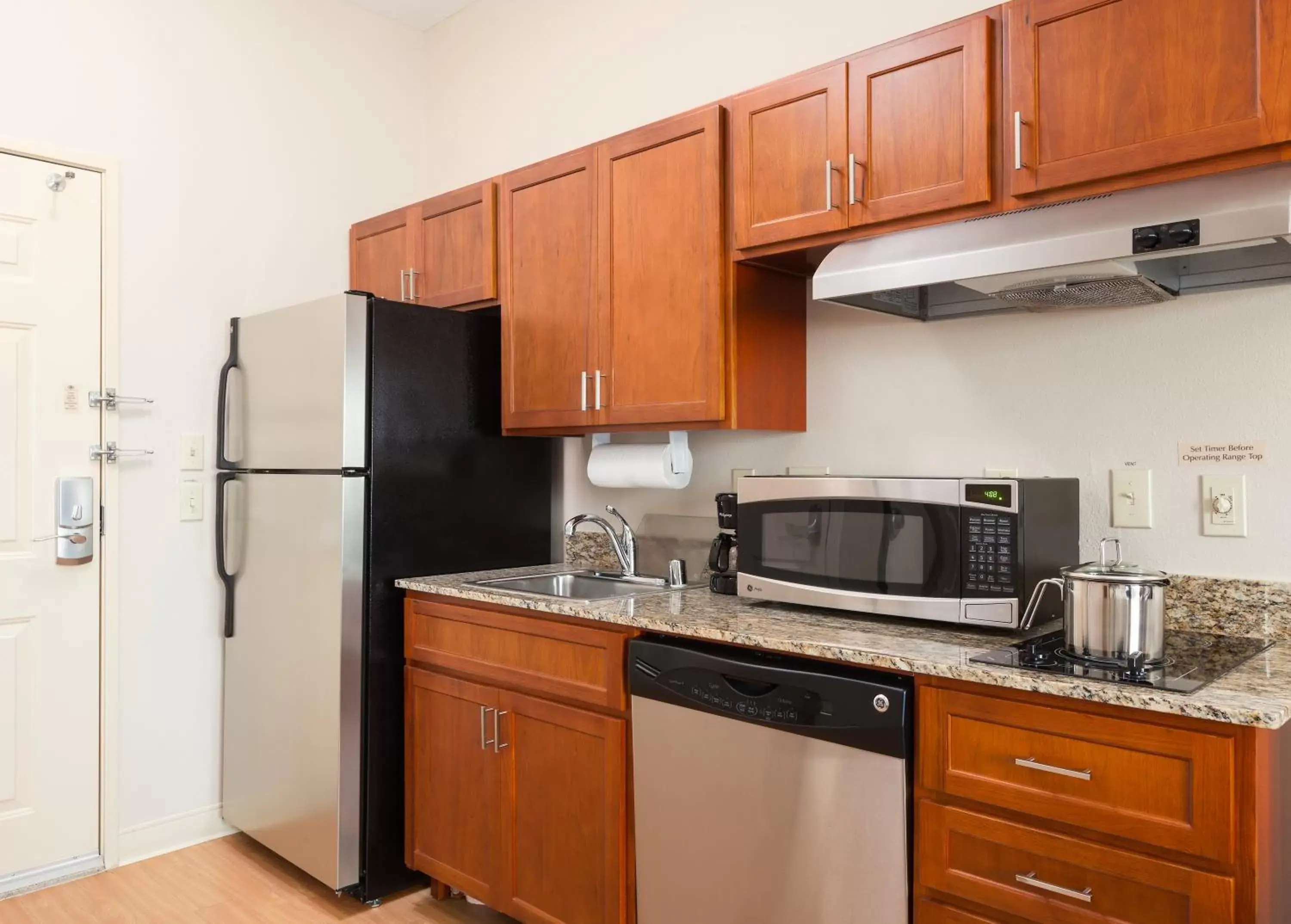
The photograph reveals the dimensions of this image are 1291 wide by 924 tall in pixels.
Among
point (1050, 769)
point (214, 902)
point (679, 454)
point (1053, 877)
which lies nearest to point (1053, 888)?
point (1053, 877)

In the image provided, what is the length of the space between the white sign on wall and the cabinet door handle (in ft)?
5.35

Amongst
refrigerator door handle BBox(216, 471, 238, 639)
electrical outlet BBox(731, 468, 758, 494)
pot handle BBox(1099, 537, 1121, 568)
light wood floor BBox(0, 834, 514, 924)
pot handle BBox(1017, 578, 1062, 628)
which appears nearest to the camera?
pot handle BBox(1099, 537, 1121, 568)

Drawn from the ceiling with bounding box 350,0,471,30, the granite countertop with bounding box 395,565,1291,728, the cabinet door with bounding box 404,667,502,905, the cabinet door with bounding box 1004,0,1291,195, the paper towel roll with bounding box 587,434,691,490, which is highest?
the ceiling with bounding box 350,0,471,30

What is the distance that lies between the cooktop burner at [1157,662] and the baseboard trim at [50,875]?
2.66m

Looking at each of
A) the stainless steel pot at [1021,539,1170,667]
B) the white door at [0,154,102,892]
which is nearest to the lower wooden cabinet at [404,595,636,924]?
the stainless steel pot at [1021,539,1170,667]

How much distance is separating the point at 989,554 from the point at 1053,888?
0.58 meters

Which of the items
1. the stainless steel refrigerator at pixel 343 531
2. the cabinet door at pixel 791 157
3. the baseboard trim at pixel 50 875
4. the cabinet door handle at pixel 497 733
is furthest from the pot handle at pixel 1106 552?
the baseboard trim at pixel 50 875

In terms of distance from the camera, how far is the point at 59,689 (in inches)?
107

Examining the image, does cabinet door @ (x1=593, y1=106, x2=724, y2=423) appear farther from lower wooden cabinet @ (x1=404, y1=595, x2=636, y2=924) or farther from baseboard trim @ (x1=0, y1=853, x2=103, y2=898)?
baseboard trim @ (x1=0, y1=853, x2=103, y2=898)

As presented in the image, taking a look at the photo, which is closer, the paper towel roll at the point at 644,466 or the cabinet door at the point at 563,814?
the cabinet door at the point at 563,814

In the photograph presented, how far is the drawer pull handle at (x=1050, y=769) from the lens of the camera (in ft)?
4.46

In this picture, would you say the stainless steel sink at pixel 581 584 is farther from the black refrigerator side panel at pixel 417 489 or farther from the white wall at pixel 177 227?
the white wall at pixel 177 227

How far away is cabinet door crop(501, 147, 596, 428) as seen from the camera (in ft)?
8.31

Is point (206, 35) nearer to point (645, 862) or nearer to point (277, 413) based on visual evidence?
point (277, 413)
